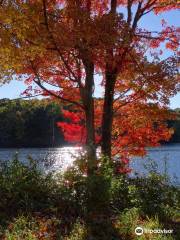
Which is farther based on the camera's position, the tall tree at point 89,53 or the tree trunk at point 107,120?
the tree trunk at point 107,120

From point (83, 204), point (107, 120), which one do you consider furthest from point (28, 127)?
point (83, 204)

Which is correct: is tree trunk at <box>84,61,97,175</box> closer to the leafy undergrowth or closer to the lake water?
the lake water

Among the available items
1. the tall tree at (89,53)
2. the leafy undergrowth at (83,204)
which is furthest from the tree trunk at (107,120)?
the leafy undergrowth at (83,204)

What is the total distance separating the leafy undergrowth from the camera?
26.0 ft

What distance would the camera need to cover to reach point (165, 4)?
44.9 ft

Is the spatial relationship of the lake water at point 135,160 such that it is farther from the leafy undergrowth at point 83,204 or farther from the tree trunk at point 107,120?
the tree trunk at point 107,120

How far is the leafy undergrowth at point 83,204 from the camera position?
7.92 metres

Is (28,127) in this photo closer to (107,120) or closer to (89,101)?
(107,120)

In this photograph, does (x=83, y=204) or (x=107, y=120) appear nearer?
(x=83, y=204)

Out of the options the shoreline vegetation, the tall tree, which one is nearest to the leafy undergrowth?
the tall tree

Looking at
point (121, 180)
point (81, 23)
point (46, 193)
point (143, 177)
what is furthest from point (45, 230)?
point (81, 23)

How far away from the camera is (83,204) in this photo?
9.35 m

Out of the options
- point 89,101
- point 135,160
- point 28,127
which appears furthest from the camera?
point 28,127

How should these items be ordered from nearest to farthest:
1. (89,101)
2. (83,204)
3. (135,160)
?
(83,204) → (89,101) → (135,160)
